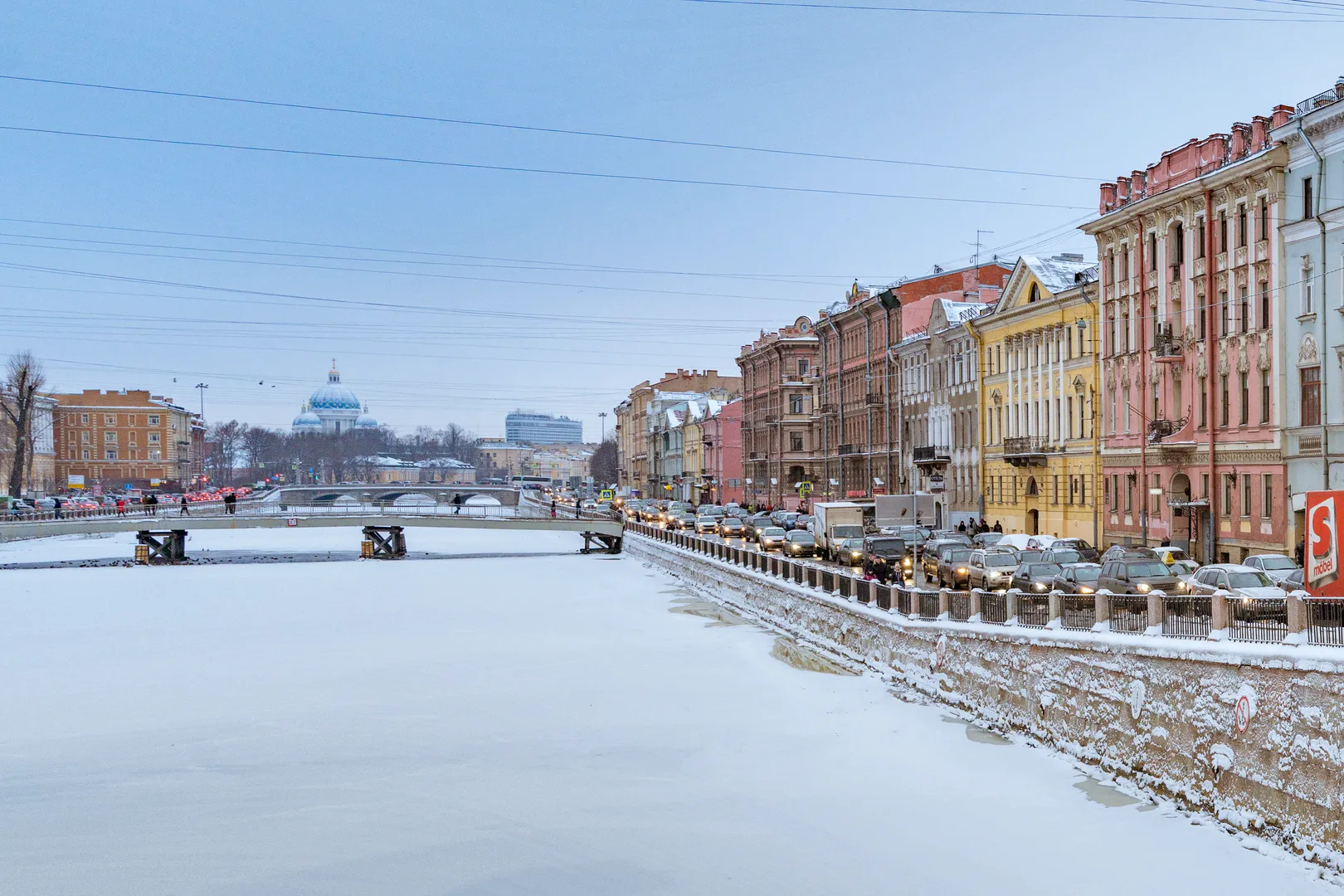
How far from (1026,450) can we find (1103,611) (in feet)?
119

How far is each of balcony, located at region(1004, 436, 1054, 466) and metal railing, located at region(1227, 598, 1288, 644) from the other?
36.7m

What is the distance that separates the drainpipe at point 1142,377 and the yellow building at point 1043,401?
377 cm

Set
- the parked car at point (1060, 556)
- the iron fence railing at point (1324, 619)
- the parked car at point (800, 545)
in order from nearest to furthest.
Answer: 1. the iron fence railing at point (1324, 619)
2. the parked car at point (1060, 556)
3. the parked car at point (800, 545)

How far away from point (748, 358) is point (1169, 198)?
6908cm

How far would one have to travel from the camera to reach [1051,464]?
179 ft

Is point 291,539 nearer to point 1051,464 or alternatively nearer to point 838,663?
point 1051,464

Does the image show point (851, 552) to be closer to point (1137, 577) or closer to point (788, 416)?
point (1137, 577)

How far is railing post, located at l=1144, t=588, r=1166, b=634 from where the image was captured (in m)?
19.4

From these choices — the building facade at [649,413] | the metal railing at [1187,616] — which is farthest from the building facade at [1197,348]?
the building facade at [649,413]

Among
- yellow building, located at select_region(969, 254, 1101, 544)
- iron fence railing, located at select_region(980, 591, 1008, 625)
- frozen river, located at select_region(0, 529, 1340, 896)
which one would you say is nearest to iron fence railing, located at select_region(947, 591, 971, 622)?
iron fence railing, located at select_region(980, 591, 1008, 625)

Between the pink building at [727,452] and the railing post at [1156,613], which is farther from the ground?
the pink building at [727,452]

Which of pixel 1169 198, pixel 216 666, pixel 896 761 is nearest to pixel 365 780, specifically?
pixel 896 761

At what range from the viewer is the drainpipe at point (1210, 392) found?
40.5 metres

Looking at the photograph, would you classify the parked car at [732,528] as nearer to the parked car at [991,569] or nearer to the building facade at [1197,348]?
A: the building facade at [1197,348]
